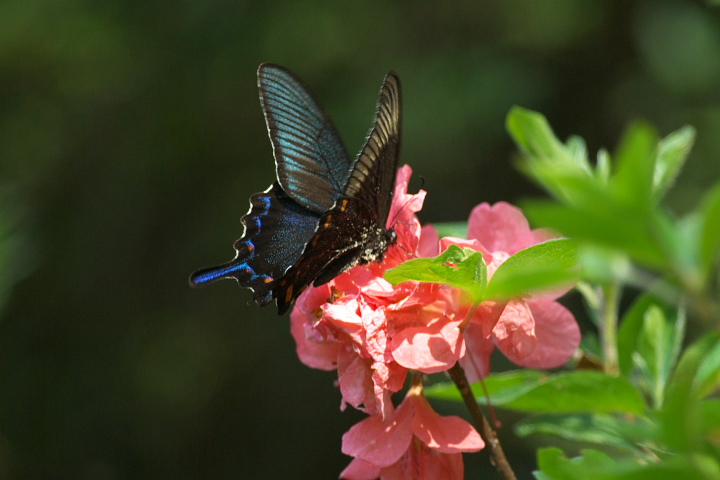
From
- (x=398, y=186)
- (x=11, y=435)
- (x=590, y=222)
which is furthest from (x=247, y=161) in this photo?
(x=590, y=222)

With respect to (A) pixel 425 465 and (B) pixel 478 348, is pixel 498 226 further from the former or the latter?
(A) pixel 425 465

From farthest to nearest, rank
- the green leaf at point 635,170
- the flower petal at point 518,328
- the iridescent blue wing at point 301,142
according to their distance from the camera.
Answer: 1. the iridescent blue wing at point 301,142
2. the flower petal at point 518,328
3. the green leaf at point 635,170

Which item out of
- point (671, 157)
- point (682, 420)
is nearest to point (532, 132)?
point (671, 157)

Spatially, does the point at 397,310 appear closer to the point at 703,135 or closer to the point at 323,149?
the point at 323,149

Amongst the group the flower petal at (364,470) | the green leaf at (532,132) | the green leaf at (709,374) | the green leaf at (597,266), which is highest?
the green leaf at (532,132)

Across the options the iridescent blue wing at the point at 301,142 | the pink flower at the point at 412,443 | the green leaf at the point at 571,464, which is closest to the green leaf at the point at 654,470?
the green leaf at the point at 571,464

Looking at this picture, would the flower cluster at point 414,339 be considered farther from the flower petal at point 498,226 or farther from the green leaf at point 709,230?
the green leaf at point 709,230
